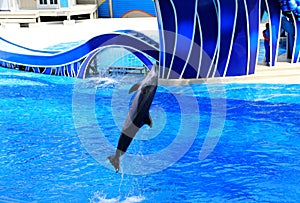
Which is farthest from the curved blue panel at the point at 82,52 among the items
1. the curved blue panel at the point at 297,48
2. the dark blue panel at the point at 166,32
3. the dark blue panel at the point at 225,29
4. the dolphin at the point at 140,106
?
the dolphin at the point at 140,106

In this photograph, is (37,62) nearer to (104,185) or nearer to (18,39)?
(18,39)

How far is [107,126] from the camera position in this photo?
7676mm

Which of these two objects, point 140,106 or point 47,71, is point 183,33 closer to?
point 47,71

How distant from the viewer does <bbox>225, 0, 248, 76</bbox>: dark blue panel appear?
10.1 metres

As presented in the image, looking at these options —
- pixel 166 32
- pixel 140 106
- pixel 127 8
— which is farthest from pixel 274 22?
pixel 127 8

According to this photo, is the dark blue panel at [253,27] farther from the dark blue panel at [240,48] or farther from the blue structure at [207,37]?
the dark blue panel at [240,48]

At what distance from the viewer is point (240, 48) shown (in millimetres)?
10398

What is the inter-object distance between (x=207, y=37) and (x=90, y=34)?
927 cm

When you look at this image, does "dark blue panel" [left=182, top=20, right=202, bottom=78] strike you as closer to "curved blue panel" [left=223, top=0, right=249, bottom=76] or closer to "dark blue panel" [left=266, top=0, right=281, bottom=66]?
"curved blue panel" [left=223, top=0, right=249, bottom=76]

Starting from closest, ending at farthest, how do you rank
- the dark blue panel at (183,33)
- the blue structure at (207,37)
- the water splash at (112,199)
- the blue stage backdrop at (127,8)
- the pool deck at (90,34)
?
1. the water splash at (112,199)
2. the dark blue panel at (183,33)
3. the blue structure at (207,37)
4. the pool deck at (90,34)
5. the blue stage backdrop at (127,8)

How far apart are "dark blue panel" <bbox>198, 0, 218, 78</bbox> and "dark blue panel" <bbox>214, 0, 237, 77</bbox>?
0.17 metres

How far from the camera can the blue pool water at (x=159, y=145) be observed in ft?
17.3

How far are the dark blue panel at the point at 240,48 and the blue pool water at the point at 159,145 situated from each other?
0.59 metres

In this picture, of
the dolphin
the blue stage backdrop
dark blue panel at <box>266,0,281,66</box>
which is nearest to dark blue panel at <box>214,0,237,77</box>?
dark blue panel at <box>266,0,281,66</box>
